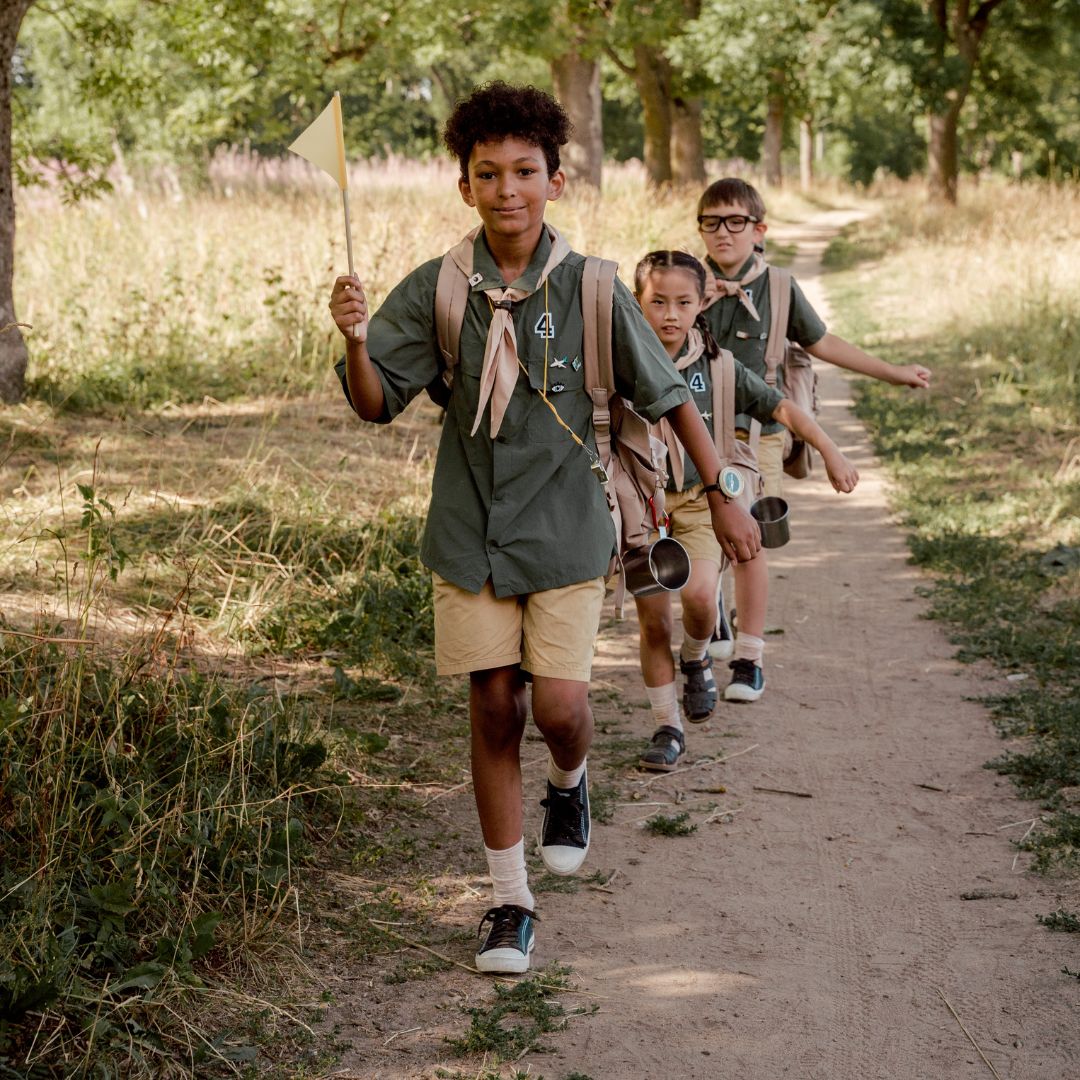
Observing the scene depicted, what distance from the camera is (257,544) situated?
628 centimetres

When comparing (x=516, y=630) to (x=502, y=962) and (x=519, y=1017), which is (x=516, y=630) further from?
(x=519, y=1017)

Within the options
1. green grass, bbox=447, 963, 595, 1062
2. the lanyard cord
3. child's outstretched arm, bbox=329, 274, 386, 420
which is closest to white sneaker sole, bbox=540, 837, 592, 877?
green grass, bbox=447, 963, 595, 1062

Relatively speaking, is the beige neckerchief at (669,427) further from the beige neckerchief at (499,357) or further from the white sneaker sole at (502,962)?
the white sneaker sole at (502,962)

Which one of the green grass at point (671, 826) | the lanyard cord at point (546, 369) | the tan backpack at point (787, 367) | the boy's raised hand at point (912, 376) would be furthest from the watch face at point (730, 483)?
the boy's raised hand at point (912, 376)

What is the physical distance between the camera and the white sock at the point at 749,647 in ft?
18.7

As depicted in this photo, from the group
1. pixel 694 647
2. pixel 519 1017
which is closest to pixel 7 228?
pixel 694 647

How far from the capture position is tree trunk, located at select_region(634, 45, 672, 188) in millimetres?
25516

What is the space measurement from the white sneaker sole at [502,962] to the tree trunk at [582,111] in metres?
18.5

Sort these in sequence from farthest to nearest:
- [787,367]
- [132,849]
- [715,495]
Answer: [787,367], [715,495], [132,849]

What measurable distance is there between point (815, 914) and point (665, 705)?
1291 mm

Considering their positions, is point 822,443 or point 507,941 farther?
point 822,443

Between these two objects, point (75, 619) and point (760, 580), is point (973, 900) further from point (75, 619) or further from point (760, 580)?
point (75, 619)

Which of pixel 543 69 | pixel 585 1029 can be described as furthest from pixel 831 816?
pixel 543 69

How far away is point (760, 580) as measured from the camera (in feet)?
18.5
